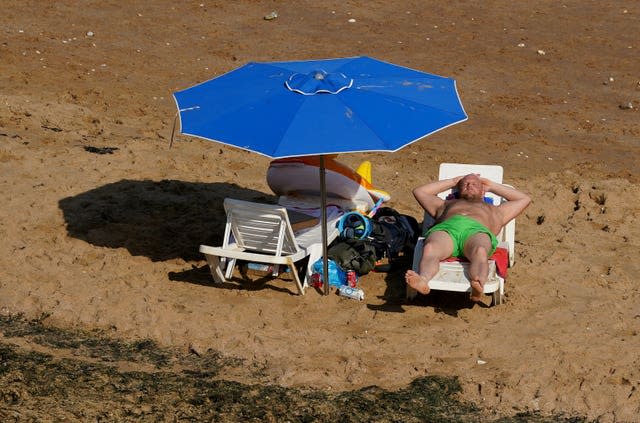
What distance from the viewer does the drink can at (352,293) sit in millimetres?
8078

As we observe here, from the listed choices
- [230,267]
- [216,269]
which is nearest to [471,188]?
[230,267]

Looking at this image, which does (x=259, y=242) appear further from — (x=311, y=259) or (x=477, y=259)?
(x=477, y=259)

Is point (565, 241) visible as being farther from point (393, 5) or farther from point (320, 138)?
point (393, 5)

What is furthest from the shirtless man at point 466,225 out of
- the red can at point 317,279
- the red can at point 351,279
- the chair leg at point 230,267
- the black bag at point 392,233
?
the chair leg at point 230,267

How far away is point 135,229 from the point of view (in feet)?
30.7

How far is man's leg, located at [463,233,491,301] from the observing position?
748cm

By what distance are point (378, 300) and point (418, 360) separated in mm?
1089

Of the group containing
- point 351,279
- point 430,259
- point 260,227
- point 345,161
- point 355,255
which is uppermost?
point 260,227

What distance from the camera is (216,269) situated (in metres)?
8.16

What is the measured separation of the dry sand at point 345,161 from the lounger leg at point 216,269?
3.3 inches

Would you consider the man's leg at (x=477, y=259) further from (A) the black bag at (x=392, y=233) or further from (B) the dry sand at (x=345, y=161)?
(A) the black bag at (x=392, y=233)

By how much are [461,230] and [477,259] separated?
0.46 m

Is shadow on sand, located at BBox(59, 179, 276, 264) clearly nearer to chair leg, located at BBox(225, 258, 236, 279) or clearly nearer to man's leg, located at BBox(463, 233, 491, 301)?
chair leg, located at BBox(225, 258, 236, 279)

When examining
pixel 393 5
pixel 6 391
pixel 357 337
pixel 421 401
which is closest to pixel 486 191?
pixel 357 337
